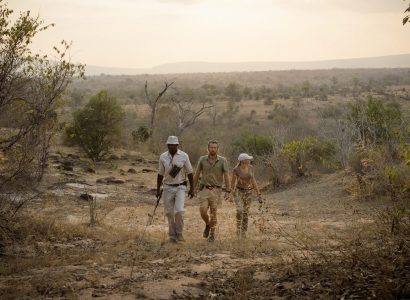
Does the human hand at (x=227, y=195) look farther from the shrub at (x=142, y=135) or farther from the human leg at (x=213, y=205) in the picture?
the shrub at (x=142, y=135)

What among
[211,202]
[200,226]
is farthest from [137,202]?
[211,202]

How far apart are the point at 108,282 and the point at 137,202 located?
9.00m

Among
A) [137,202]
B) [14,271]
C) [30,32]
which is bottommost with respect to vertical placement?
[137,202]

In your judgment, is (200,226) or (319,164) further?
(319,164)

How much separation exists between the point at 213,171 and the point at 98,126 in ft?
47.4

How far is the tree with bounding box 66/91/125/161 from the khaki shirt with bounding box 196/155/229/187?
13.9m

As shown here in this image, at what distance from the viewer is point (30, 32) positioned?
25.9 feet

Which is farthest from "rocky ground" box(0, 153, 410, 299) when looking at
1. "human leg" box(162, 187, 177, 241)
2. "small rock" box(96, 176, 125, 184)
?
"small rock" box(96, 176, 125, 184)

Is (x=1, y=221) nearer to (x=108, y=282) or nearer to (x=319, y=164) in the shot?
(x=108, y=282)

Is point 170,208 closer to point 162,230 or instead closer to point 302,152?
point 162,230

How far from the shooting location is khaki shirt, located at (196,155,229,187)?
8.62m

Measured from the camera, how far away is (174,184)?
8.38m

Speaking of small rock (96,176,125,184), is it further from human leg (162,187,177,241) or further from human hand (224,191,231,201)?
human hand (224,191,231,201)

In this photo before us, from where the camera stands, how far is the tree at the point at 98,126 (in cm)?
2212
